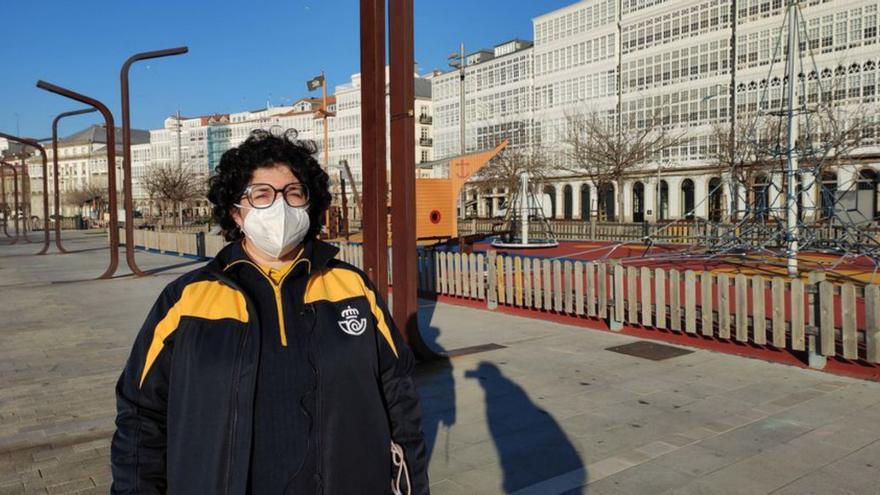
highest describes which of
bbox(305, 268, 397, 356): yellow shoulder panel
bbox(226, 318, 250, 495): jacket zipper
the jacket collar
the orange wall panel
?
the orange wall panel

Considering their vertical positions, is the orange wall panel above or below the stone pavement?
above

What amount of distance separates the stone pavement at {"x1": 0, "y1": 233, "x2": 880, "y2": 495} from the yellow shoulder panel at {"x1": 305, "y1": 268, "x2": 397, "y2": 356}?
2182mm

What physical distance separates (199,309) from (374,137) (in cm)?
514

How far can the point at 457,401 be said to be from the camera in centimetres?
614

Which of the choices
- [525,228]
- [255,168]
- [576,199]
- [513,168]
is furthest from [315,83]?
[255,168]

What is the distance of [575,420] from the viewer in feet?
18.1

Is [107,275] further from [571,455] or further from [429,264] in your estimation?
[571,455]

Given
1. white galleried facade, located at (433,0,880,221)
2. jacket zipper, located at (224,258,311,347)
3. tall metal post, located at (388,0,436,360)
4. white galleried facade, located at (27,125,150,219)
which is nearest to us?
jacket zipper, located at (224,258,311,347)

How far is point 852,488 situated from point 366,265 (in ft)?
15.4

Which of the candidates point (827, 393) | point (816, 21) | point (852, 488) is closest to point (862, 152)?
point (816, 21)

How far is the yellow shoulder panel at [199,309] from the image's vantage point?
211cm

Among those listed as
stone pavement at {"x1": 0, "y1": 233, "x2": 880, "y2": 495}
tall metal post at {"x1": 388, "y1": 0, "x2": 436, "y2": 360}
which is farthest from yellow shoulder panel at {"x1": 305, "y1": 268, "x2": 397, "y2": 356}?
tall metal post at {"x1": 388, "y1": 0, "x2": 436, "y2": 360}

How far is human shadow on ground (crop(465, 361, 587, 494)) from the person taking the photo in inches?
172

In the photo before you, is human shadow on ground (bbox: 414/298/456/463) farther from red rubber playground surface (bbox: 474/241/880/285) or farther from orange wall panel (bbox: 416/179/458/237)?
red rubber playground surface (bbox: 474/241/880/285)
